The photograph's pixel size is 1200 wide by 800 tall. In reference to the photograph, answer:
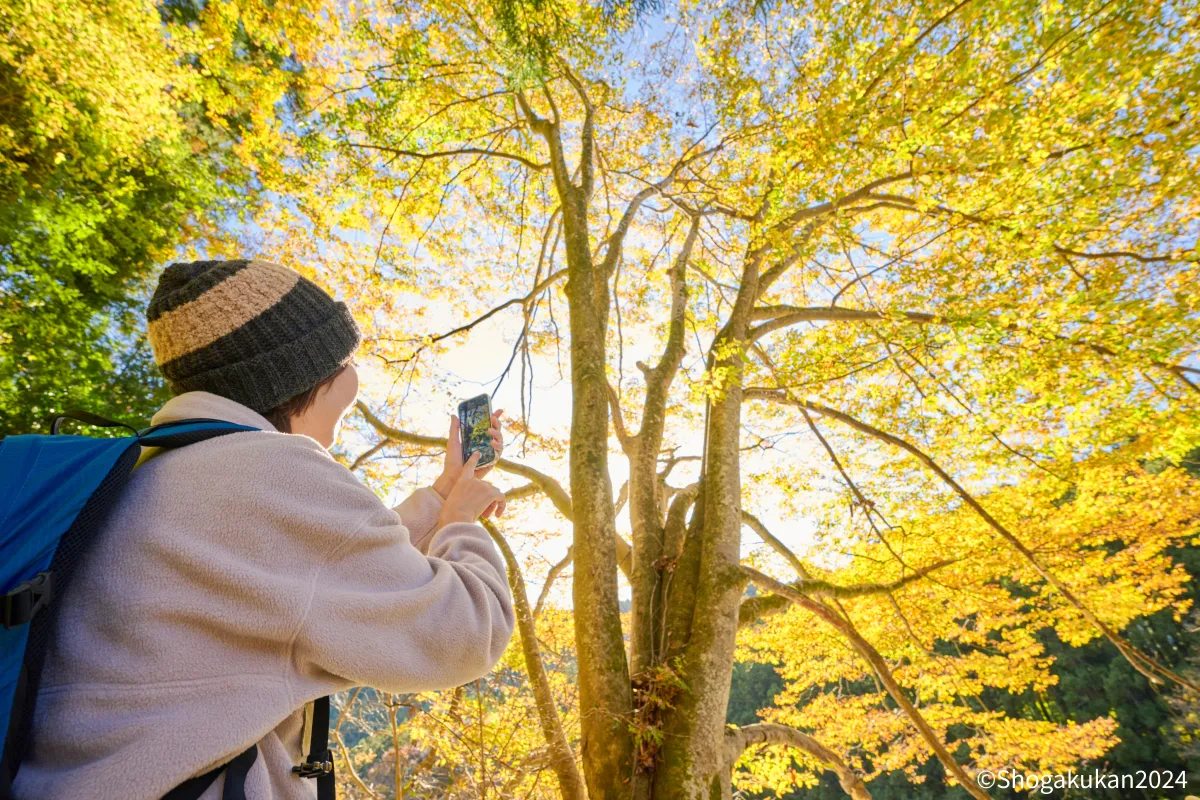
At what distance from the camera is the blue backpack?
1.82 feet

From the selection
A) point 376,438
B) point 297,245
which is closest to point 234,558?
point 376,438

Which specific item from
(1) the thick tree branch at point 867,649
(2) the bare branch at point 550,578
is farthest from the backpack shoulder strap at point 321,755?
(2) the bare branch at point 550,578

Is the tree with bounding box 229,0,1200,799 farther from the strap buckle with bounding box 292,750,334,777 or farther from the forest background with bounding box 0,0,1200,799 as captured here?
the strap buckle with bounding box 292,750,334,777

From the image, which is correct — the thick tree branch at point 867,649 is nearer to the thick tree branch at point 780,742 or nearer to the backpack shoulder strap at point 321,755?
the thick tree branch at point 780,742

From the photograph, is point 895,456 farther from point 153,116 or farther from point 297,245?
point 153,116

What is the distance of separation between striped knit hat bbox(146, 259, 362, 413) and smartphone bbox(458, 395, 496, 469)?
48 cm

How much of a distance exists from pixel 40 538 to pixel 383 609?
41cm

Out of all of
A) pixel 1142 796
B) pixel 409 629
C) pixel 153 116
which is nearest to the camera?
pixel 409 629

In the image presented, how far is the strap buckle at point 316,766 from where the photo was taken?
2.64 ft

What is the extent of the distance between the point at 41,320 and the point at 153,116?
132 inches

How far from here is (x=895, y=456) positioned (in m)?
5.44

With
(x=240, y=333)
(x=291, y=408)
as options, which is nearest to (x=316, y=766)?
(x=291, y=408)

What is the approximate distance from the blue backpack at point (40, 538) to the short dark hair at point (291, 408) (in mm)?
268

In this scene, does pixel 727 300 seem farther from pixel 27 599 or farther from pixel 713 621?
pixel 27 599
